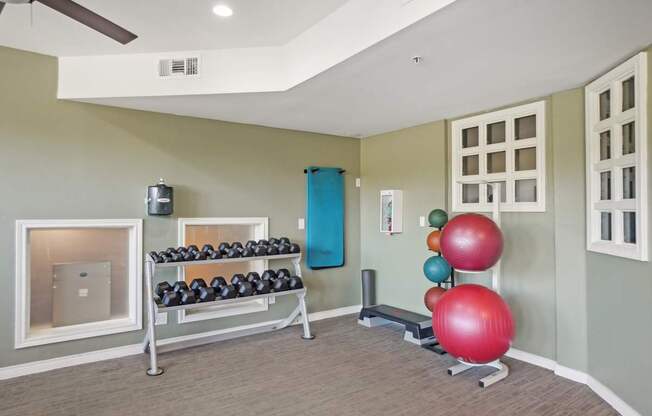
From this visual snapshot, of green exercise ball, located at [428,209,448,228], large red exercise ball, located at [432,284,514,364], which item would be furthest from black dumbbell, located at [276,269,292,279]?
large red exercise ball, located at [432,284,514,364]

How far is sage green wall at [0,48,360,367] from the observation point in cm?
359

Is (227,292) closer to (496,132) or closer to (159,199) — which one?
(159,199)

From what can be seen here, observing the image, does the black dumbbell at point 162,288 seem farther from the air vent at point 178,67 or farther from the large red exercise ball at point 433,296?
the large red exercise ball at point 433,296

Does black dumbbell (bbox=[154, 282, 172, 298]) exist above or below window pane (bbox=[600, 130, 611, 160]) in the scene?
below

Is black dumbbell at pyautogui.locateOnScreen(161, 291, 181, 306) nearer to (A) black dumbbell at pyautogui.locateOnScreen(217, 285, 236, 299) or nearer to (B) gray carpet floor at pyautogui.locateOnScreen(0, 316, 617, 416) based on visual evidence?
(A) black dumbbell at pyautogui.locateOnScreen(217, 285, 236, 299)

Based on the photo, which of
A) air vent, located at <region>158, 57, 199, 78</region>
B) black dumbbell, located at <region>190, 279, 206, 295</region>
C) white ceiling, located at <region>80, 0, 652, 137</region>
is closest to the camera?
white ceiling, located at <region>80, 0, 652, 137</region>

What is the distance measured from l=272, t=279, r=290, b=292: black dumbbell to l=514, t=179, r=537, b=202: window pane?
8.60 feet

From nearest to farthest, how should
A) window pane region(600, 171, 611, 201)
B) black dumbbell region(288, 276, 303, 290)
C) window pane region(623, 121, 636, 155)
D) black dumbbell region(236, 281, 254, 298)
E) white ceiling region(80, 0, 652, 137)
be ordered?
white ceiling region(80, 0, 652, 137), window pane region(623, 121, 636, 155), window pane region(600, 171, 611, 201), black dumbbell region(236, 281, 254, 298), black dumbbell region(288, 276, 303, 290)

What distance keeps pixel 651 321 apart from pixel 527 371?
4.27 feet

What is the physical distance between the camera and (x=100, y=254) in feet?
13.6

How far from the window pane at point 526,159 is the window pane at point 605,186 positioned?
0.64 meters

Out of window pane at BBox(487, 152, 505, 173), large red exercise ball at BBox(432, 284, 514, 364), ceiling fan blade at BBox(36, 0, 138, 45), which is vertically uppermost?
ceiling fan blade at BBox(36, 0, 138, 45)

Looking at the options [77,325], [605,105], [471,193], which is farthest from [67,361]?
[605,105]

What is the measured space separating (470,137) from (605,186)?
1.57 metres
